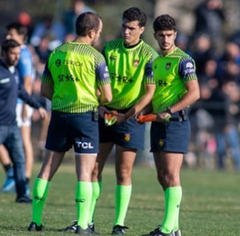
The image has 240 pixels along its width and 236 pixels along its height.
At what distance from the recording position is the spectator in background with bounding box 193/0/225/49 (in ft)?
85.5

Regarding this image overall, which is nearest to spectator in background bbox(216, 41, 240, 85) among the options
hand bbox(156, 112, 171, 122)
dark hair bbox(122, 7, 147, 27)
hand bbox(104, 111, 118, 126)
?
dark hair bbox(122, 7, 147, 27)

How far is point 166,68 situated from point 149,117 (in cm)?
53

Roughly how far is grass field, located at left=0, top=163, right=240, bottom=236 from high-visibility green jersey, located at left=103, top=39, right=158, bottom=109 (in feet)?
4.61

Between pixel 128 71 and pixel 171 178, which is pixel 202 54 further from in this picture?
pixel 171 178

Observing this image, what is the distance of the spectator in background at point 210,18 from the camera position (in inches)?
1026

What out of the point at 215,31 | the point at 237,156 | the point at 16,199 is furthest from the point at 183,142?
the point at 215,31

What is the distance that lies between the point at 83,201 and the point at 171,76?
5.02ft

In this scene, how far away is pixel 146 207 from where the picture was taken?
46.7 ft

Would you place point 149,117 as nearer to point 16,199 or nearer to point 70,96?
point 70,96

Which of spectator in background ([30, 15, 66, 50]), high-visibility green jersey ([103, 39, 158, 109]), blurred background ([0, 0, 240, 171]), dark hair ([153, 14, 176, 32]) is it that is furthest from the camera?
spectator in background ([30, 15, 66, 50])

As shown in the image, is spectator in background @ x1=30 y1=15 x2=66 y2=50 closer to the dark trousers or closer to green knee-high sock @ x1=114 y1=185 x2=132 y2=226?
the dark trousers

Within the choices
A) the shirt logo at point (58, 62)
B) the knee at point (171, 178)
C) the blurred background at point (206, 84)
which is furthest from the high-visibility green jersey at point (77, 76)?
the blurred background at point (206, 84)

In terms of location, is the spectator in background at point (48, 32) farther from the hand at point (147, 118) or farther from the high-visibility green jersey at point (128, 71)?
the hand at point (147, 118)

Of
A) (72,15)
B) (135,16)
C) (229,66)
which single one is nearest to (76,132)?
(135,16)
